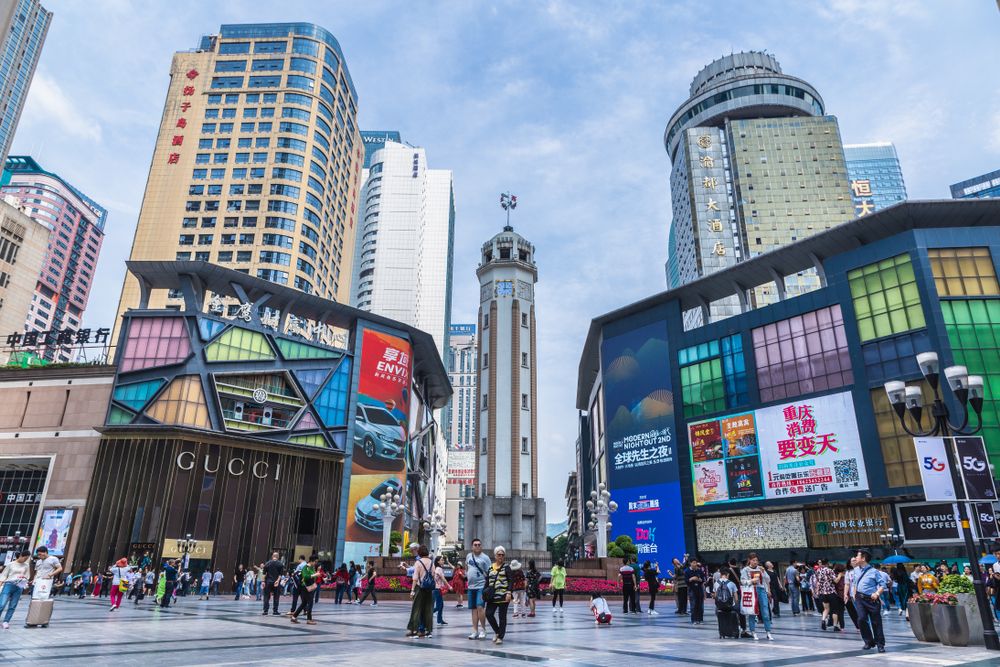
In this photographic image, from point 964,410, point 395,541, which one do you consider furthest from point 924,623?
point 395,541

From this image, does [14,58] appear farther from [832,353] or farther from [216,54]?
[832,353]

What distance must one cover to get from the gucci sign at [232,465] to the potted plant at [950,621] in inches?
1635

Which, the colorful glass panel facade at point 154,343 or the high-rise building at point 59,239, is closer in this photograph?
the colorful glass panel facade at point 154,343

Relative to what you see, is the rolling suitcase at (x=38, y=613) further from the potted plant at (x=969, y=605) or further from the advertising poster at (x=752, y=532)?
the advertising poster at (x=752, y=532)

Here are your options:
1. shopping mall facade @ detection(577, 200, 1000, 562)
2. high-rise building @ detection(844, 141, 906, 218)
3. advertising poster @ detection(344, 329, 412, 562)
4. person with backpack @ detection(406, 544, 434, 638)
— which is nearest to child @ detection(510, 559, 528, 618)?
person with backpack @ detection(406, 544, 434, 638)

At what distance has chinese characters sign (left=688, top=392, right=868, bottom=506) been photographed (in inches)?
1581

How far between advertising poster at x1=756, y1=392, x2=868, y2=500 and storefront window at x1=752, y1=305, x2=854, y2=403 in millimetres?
1236

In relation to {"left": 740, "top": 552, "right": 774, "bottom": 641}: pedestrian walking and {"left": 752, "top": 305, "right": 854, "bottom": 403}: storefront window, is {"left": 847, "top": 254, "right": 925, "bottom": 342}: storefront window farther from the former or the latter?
{"left": 740, "top": 552, "right": 774, "bottom": 641}: pedestrian walking

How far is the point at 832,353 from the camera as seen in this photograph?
4275 centimetres

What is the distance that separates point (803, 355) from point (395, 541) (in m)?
32.9

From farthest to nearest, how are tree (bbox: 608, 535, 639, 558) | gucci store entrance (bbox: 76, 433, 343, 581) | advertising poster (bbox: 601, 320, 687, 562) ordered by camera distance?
advertising poster (bbox: 601, 320, 687, 562) < gucci store entrance (bbox: 76, 433, 343, 581) < tree (bbox: 608, 535, 639, 558)

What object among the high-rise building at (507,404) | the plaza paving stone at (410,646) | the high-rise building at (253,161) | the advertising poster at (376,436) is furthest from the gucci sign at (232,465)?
the high-rise building at (253,161)

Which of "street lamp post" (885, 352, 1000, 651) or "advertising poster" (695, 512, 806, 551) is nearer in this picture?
"street lamp post" (885, 352, 1000, 651)

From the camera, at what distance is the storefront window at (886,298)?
131 feet
